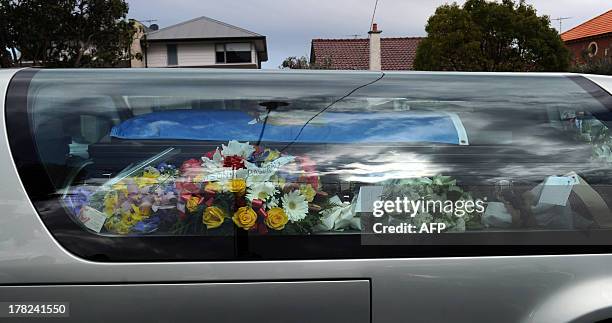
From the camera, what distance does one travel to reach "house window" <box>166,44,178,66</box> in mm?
34562

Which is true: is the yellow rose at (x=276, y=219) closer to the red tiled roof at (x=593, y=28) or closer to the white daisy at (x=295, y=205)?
the white daisy at (x=295, y=205)

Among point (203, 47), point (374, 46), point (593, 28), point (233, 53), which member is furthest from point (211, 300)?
point (593, 28)

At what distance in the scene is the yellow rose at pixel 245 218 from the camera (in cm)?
182

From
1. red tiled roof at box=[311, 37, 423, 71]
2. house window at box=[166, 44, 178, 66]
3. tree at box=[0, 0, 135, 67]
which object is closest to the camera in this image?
tree at box=[0, 0, 135, 67]

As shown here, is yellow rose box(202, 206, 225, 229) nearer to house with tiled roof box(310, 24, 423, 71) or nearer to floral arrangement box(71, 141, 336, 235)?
floral arrangement box(71, 141, 336, 235)

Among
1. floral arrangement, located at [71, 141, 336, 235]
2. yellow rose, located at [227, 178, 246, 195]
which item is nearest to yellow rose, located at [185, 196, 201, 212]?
floral arrangement, located at [71, 141, 336, 235]

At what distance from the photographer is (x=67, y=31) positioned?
15.0 metres

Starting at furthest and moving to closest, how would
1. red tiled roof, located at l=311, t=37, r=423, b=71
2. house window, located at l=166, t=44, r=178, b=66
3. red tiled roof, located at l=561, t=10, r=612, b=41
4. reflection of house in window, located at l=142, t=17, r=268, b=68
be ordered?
1. house window, located at l=166, t=44, r=178, b=66
2. reflection of house in window, located at l=142, t=17, r=268, b=68
3. red tiled roof, located at l=561, t=10, r=612, b=41
4. red tiled roof, located at l=311, t=37, r=423, b=71

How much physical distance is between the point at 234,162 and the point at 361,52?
30.5 metres

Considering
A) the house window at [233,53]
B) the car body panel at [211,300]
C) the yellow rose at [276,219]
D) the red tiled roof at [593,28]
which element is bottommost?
the car body panel at [211,300]

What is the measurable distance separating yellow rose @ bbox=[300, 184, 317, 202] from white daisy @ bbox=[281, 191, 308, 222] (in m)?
0.01

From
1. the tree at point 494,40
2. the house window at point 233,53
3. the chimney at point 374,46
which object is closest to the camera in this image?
the tree at point 494,40

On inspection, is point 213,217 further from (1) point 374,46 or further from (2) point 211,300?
(1) point 374,46

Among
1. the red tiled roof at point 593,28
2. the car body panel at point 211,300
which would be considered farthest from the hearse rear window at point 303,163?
the red tiled roof at point 593,28
